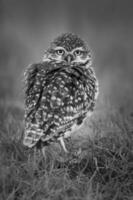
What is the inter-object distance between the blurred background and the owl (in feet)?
6.26

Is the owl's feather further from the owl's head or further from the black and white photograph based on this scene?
the owl's head

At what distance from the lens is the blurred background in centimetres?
882

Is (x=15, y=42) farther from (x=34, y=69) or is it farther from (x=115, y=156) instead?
(x=115, y=156)

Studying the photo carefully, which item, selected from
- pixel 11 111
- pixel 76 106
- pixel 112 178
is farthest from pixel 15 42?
pixel 112 178

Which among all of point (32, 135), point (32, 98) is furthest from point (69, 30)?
point (32, 135)

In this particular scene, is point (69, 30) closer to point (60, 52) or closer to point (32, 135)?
point (60, 52)

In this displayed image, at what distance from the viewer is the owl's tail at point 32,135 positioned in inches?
190

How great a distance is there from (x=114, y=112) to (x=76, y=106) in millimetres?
953

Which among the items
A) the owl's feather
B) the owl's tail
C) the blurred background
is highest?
the blurred background

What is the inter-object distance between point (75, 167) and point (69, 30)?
6.19 metres

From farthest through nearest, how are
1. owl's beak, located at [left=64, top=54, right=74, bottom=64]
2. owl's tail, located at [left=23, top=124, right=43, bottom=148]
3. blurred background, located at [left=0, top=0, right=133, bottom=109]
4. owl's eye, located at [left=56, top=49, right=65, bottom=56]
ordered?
blurred background, located at [left=0, top=0, right=133, bottom=109] → owl's eye, located at [left=56, top=49, right=65, bottom=56] → owl's beak, located at [left=64, top=54, right=74, bottom=64] → owl's tail, located at [left=23, top=124, right=43, bottom=148]

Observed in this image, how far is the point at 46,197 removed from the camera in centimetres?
427

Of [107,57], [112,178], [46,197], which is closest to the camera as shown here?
[46,197]

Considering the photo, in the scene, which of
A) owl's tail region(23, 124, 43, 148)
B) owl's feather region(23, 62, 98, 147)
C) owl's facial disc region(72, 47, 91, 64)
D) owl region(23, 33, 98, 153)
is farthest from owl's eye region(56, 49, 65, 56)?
owl's tail region(23, 124, 43, 148)
